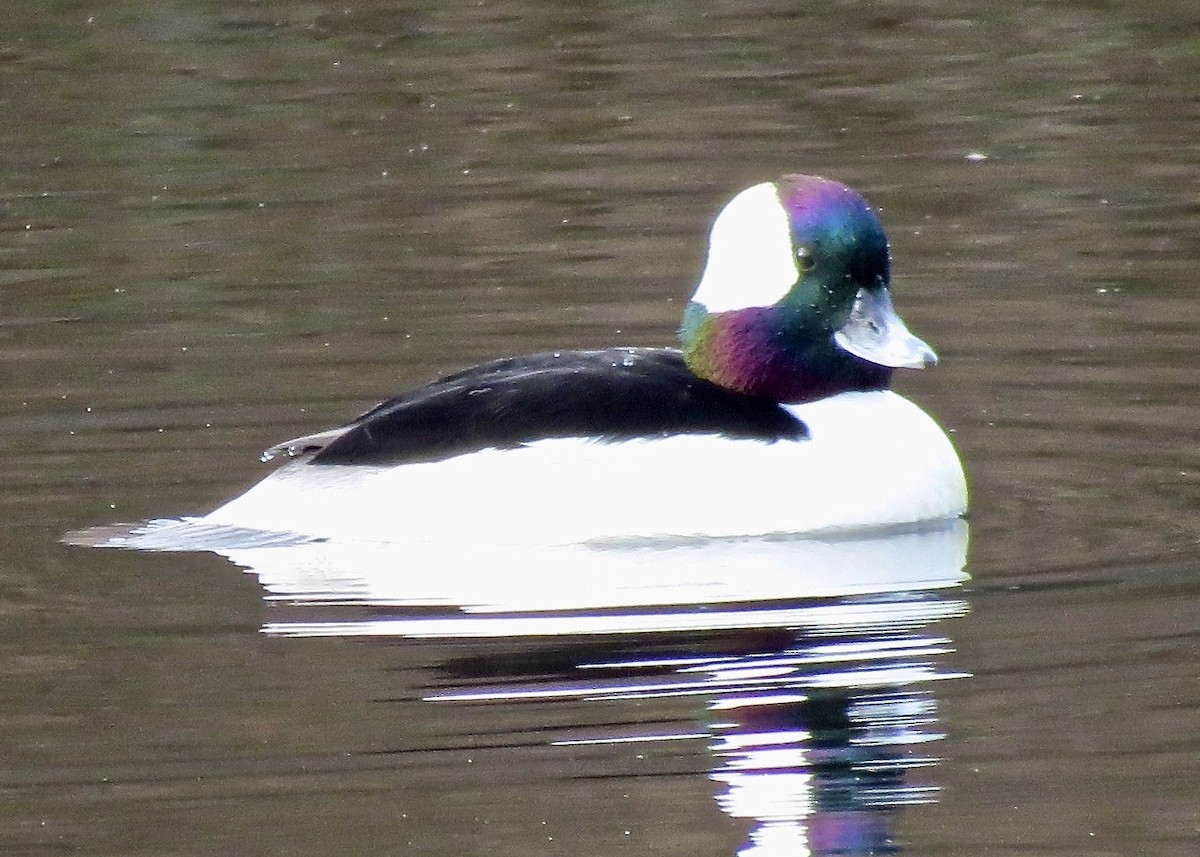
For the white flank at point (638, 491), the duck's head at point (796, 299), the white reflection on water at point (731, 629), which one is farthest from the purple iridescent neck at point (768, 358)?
the white reflection on water at point (731, 629)

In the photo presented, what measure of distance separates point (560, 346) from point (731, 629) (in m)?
3.46

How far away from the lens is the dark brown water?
6.12 metres

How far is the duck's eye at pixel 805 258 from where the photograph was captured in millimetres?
8602

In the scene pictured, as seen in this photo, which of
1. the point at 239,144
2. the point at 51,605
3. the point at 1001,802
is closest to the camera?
the point at 1001,802

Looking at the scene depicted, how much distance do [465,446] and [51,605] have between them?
1.39 metres

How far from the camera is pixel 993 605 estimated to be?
24.3ft

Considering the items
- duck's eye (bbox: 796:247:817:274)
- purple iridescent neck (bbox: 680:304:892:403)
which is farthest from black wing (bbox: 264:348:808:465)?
duck's eye (bbox: 796:247:817:274)

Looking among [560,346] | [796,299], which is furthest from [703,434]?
[560,346]

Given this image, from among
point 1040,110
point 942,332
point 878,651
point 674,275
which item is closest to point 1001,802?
point 878,651

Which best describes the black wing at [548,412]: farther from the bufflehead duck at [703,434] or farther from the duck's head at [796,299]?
the duck's head at [796,299]

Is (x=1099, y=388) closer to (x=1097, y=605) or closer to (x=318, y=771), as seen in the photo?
(x=1097, y=605)

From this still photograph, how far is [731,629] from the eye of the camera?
23.9 feet

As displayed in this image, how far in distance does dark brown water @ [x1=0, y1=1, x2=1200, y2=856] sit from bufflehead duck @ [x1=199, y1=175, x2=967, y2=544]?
0.42 m

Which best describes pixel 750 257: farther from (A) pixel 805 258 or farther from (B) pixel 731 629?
(B) pixel 731 629
